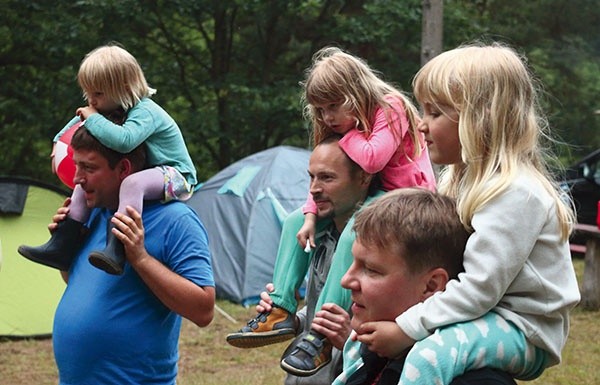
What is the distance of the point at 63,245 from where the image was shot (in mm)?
3551

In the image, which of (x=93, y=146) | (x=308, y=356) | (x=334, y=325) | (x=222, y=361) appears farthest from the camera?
(x=222, y=361)

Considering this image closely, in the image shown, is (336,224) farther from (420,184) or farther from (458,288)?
(458,288)

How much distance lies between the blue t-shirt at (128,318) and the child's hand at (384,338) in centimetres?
125

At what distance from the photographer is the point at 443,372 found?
6.63ft

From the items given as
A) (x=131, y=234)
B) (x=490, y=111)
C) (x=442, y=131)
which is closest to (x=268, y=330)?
(x=131, y=234)

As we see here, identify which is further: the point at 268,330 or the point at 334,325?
the point at 268,330

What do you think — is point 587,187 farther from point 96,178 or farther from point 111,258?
point 111,258

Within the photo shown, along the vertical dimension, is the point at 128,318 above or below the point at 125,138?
below

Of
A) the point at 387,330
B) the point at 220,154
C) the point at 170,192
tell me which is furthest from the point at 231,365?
the point at 220,154

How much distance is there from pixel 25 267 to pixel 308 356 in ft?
20.1

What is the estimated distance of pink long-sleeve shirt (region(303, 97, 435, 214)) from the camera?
3.19m

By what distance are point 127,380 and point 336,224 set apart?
828 mm

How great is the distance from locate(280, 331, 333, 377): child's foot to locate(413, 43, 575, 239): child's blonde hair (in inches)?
35.9

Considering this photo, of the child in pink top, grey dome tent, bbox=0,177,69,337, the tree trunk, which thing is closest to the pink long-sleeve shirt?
the child in pink top
